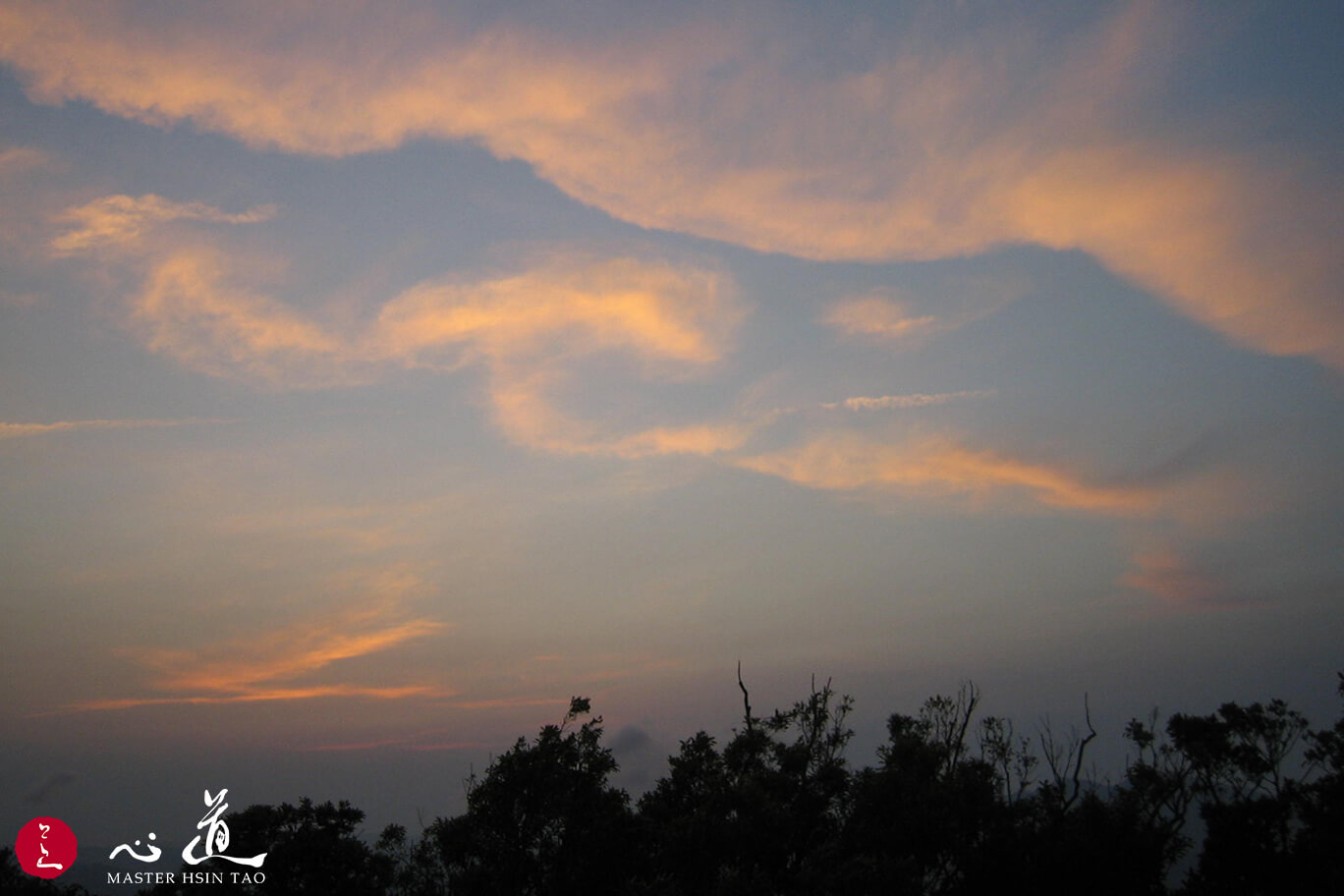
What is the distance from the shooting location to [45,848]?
2955 centimetres

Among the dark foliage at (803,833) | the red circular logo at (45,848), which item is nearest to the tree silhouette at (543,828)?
the dark foliage at (803,833)

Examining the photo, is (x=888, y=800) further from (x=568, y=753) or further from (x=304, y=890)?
(x=304, y=890)

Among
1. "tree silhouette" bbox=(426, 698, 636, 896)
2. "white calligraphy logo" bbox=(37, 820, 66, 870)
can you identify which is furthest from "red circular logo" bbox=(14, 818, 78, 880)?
"tree silhouette" bbox=(426, 698, 636, 896)

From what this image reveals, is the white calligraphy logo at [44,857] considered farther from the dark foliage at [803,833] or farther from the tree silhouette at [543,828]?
the tree silhouette at [543,828]

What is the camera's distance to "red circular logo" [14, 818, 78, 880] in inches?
1126

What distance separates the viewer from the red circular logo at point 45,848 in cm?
2861

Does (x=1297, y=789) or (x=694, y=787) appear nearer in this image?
(x=694, y=787)

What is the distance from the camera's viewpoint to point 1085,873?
24094mm

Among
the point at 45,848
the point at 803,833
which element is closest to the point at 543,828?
the point at 803,833

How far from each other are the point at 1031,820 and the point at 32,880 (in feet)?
104

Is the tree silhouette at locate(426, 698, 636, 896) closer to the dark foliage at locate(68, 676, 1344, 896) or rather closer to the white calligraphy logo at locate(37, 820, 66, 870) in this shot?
the dark foliage at locate(68, 676, 1344, 896)

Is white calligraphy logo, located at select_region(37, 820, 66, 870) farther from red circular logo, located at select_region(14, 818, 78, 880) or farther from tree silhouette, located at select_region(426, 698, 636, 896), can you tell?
tree silhouette, located at select_region(426, 698, 636, 896)

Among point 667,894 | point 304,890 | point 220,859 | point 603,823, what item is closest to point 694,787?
point 603,823

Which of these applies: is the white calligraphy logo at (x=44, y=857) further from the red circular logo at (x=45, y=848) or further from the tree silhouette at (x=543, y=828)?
the tree silhouette at (x=543, y=828)
